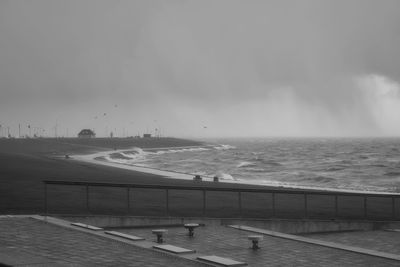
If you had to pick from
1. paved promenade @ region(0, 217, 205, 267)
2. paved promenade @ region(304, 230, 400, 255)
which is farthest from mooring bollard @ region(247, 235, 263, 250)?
paved promenade @ region(304, 230, 400, 255)

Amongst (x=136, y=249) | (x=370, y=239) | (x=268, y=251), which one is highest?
(x=136, y=249)

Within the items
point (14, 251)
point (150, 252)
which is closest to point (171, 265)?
point (150, 252)

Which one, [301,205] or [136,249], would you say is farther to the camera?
[301,205]

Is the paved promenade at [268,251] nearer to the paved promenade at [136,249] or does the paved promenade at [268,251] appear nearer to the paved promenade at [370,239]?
the paved promenade at [136,249]

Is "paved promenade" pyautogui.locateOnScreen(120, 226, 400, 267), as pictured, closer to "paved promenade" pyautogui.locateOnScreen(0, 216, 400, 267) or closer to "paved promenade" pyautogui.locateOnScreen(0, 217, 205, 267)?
"paved promenade" pyautogui.locateOnScreen(0, 216, 400, 267)

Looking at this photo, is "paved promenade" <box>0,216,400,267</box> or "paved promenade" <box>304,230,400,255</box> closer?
"paved promenade" <box>0,216,400,267</box>

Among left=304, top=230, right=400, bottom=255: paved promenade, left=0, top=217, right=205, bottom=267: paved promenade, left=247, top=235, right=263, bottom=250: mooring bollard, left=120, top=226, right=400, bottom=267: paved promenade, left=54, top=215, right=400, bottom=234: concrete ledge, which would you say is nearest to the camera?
left=0, top=217, right=205, bottom=267: paved promenade

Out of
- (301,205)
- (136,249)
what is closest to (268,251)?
(136,249)

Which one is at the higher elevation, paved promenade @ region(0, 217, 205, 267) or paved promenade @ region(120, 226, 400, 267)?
paved promenade @ region(0, 217, 205, 267)

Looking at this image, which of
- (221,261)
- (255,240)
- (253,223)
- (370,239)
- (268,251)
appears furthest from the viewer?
(253,223)

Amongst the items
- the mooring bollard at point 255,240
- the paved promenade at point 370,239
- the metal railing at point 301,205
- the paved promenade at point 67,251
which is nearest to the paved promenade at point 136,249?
the paved promenade at point 67,251

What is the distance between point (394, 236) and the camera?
49.8ft

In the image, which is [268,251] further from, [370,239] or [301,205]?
[301,205]

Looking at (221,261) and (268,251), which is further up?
(221,261)
